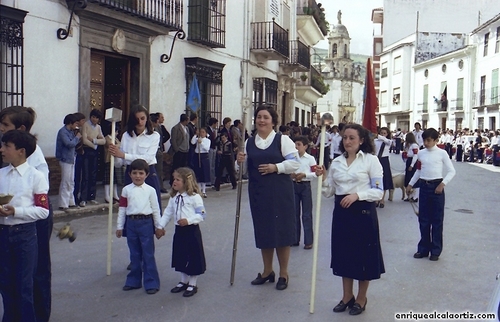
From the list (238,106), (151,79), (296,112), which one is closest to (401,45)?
(296,112)

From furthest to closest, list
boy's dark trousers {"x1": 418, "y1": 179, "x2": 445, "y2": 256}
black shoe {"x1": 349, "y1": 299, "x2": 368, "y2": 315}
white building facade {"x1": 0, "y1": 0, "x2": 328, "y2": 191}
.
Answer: white building facade {"x1": 0, "y1": 0, "x2": 328, "y2": 191}, boy's dark trousers {"x1": 418, "y1": 179, "x2": 445, "y2": 256}, black shoe {"x1": 349, "y1": 299, "x2": 368, "y2": 315}

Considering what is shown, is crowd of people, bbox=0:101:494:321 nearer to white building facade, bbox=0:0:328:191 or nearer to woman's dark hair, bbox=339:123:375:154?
woman's dark hair, bbox=339:123:375:154

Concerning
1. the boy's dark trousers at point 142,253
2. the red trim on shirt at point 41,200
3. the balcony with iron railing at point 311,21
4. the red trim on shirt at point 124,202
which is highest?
the balcony with iron railing at point 311,21

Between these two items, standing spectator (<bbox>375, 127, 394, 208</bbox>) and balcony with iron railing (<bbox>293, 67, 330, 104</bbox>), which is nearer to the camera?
standing spectator (<bbox>375, 127, 394, 208</bbox>)

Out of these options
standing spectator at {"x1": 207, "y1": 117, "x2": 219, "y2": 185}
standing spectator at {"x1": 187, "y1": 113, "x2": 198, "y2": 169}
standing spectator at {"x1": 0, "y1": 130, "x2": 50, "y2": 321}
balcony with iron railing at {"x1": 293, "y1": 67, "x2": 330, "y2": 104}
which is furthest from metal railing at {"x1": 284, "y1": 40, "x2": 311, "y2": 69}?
standing spectator at {"x1": 0, "y1": 130, "x2": 50, "y2": 321}

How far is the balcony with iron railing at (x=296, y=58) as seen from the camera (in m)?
26.4

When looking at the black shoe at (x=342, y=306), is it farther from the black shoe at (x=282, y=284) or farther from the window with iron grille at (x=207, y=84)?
the window with iron grille at (x=207, y=84)

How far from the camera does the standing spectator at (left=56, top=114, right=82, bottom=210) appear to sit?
991 cm

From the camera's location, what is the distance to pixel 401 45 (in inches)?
2207

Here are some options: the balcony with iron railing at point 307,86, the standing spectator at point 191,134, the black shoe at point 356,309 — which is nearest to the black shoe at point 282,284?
the black shoe at point 356,309

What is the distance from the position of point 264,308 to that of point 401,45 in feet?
179

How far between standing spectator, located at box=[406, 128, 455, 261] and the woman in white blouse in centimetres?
248

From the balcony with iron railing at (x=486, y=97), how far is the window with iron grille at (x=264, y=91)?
68.8ft

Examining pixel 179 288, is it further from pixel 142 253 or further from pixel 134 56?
pixel 134 56
